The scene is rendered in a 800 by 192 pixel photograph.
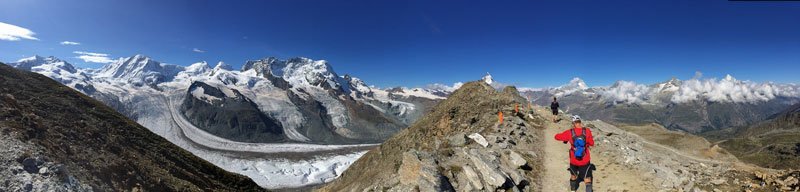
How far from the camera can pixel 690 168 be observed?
24.5 m

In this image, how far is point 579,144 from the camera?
18984 mm

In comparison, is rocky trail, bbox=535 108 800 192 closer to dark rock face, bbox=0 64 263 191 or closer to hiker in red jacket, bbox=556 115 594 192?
hiker in red jacket, bbox=556 115 594 192

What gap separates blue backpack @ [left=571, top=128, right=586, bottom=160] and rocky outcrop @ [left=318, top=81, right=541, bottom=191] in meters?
3.80

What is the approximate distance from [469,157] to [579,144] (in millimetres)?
7288

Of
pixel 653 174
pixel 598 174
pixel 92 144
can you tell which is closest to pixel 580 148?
pixel 598 174

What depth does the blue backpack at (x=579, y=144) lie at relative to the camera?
18.9 meters

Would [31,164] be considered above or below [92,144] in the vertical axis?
below

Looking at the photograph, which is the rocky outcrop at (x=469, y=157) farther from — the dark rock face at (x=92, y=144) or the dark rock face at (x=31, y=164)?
the dark rock face at (x=31, y=164)

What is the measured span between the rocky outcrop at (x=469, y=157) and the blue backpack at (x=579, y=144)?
3.80 metres

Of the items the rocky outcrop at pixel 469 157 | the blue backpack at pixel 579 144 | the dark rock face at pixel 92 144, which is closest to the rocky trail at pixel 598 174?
the rocky outcrop at pixel 469 157

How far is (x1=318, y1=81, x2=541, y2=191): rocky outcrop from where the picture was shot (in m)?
21.0

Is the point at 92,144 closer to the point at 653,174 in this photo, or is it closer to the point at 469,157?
the point at 469,157

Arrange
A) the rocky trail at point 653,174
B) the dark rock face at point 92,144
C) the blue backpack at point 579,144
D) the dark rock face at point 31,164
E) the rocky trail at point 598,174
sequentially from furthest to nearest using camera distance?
the dark rock face at point 92,144
the dark rock face at point 31,164
the rocky trail at point 598,174
the rocky trail at point 653,174
the blue backpack at point 579,144

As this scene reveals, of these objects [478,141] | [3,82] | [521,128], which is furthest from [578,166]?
[3,82]
